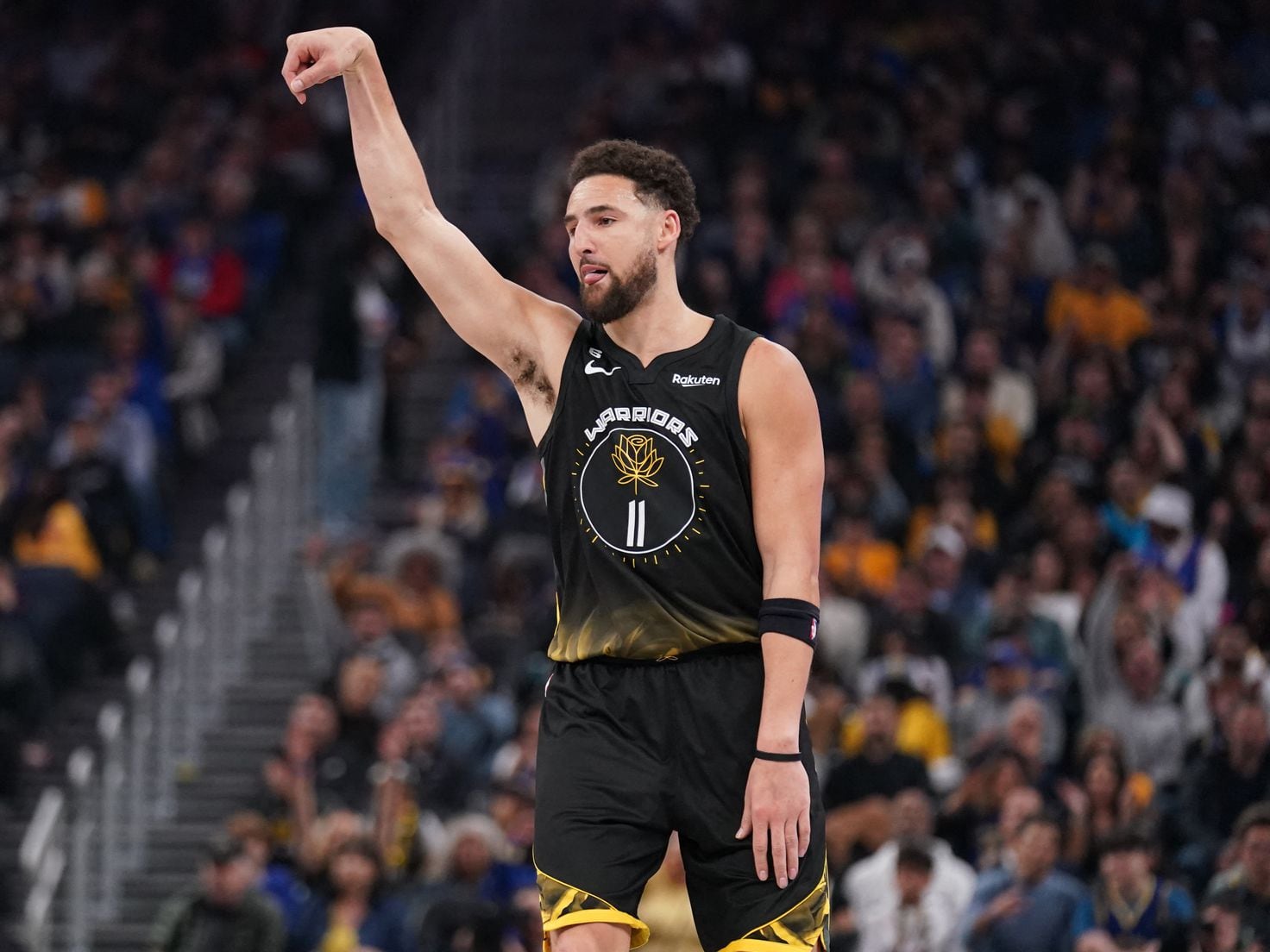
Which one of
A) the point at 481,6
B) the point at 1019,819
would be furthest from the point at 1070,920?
the point at 481,6

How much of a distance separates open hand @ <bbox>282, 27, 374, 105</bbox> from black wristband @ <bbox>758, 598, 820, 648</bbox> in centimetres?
162

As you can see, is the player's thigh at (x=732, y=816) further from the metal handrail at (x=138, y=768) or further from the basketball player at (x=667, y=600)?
the metal handrail at (x=138, y=768)

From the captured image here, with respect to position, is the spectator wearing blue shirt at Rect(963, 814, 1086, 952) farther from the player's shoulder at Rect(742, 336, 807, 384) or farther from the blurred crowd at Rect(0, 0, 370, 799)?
the blurred crowd at Rect(0, 0, 370, 799)

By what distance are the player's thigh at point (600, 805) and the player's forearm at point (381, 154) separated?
120 centimetres

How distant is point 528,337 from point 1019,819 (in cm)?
584

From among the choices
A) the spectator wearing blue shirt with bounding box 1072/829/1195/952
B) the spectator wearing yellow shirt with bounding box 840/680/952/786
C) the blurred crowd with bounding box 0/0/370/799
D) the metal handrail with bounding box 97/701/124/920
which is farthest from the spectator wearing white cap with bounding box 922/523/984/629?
the blurred crowd with bounding box 0/0/370/799

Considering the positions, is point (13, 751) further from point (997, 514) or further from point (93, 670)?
point (997, 514)

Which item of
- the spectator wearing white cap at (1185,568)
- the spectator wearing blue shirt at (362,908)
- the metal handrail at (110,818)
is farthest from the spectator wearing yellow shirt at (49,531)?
the spectator wearing white cap at (1185,568)

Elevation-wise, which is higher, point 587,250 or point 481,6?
point 481,6

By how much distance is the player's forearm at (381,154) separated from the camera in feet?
17.7

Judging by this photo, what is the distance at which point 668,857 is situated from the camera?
34.8 feet

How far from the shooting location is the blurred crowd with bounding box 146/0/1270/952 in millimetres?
10914

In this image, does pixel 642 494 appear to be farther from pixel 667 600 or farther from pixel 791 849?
pixel 791 849

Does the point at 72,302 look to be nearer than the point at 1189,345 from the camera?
No
